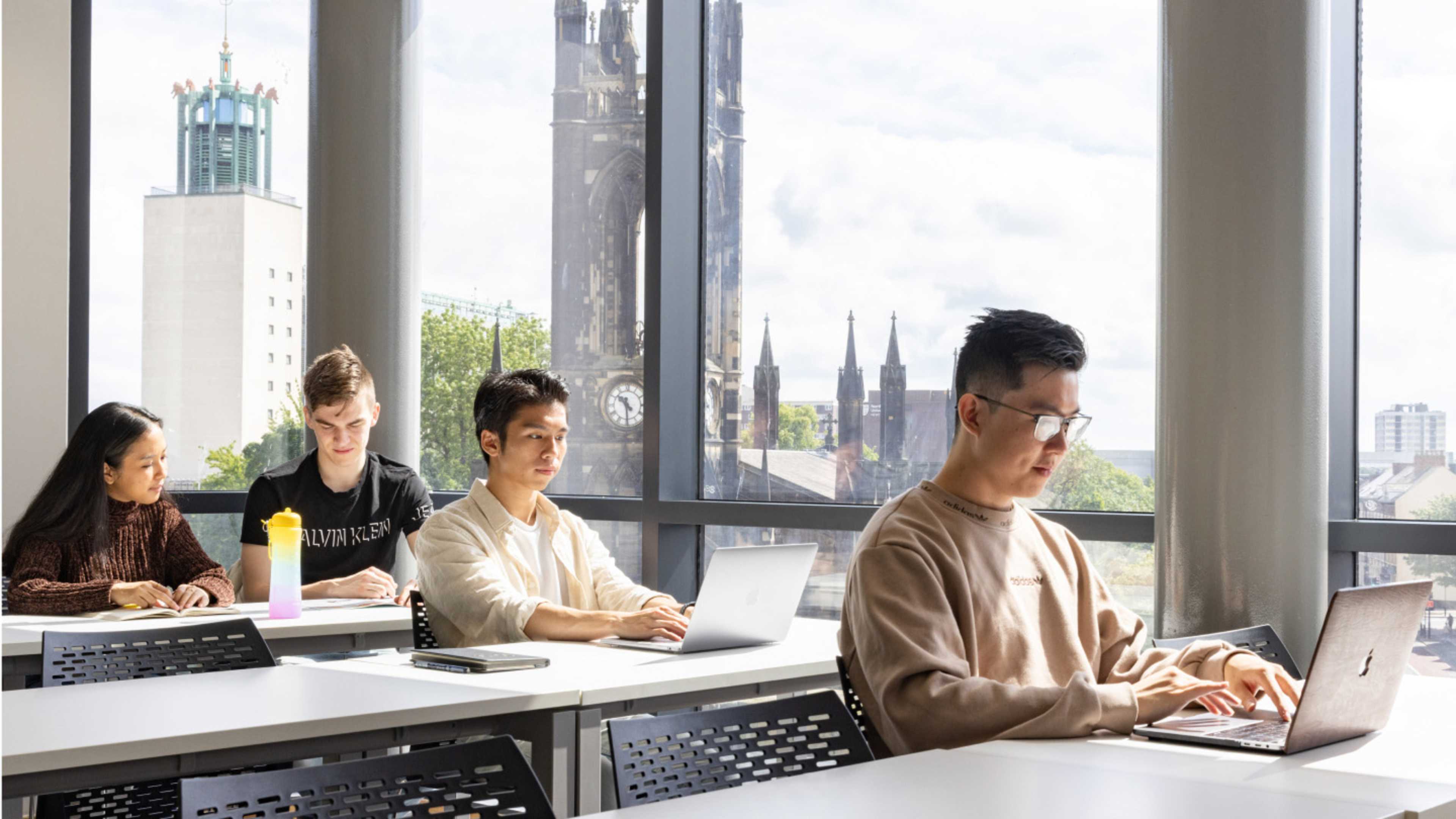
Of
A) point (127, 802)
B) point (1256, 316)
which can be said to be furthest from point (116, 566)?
point (1256, 316)

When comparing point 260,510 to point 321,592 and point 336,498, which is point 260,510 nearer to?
point 336,498

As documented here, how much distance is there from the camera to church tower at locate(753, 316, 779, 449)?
5539mm

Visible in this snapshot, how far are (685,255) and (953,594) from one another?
11.3 feet

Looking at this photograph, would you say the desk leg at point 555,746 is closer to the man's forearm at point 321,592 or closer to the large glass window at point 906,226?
the man's forearm at point 321,592

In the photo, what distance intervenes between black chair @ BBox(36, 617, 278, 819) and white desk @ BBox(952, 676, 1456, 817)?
5.37 ft

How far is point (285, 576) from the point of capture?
3.72 meters

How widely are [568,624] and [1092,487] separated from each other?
2.15 metres

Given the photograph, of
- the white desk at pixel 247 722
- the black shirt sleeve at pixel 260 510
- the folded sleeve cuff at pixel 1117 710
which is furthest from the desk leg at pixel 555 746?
the black shirt sleeve at pixel 260 510

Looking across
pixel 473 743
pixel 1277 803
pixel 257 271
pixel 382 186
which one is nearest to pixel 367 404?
pixel 382 186

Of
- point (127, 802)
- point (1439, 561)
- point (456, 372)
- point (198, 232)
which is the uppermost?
point (198, 232)

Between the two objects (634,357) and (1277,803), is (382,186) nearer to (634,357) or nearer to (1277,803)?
(634,357)

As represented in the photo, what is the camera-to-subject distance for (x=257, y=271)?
6320 mm

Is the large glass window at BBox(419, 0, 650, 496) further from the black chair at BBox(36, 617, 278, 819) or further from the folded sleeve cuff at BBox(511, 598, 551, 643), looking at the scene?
the black chair at BBox(36, 617, 278, 819)

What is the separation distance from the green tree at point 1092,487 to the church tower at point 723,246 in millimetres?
1443
